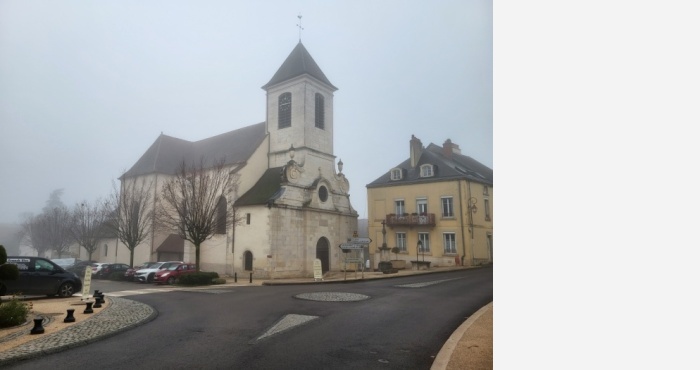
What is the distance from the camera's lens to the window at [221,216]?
874 cm

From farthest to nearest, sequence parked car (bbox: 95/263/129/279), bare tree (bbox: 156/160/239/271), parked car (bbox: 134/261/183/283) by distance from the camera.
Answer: parked car (bbox: 134/261/183/283)
bare tree (bbox: 156/160/239/271)
parked car (bbox: 95/263/129/279)

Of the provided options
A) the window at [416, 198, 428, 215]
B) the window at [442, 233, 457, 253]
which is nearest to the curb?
the window at [442, 233, 457, 253]

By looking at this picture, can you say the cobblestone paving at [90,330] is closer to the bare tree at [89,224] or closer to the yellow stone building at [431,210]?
the bare tree at [89,224]

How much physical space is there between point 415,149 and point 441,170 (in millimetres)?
252

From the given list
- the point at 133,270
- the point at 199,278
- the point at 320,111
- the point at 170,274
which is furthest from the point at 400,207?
the point at 170,274

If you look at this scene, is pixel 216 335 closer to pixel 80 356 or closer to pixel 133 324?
pixel 80 356

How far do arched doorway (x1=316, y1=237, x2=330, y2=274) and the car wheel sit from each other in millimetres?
6469

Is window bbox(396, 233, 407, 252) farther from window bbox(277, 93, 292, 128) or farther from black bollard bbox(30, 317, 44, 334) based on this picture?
black bollard bbox(30, 317, 44, 334)

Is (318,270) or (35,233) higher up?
(35,233)

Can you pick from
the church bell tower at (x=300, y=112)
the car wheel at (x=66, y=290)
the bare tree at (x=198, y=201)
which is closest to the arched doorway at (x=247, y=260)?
the bare tree at (x=198, y=201)

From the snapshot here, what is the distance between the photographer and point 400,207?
2971 millimetres

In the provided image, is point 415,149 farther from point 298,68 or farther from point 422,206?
point 298,68

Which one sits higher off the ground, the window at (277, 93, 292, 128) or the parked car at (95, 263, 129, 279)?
the window at (277, 93, 292, 128)

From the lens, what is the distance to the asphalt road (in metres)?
2.91
